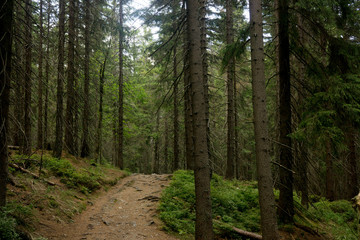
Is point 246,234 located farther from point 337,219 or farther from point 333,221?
point 337,219

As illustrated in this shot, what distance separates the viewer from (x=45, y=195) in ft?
23.3

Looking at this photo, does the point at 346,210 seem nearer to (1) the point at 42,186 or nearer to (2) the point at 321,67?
(2) the point at 321,67

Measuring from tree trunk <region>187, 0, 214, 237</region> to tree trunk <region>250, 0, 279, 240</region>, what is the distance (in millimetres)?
1164

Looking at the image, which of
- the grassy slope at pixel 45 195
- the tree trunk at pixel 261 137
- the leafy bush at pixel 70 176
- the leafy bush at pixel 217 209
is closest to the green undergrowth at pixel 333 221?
the leafy bush at pixel 217 209

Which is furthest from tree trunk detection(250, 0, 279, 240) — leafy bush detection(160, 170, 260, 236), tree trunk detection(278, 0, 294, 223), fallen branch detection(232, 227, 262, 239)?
tree trunk detection(278, 0, 294, 223)

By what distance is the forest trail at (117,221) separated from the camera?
5.98 meters

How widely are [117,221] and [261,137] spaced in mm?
5356

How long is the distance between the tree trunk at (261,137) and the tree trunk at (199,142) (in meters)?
1.16

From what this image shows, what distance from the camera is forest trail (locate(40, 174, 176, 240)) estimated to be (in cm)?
598

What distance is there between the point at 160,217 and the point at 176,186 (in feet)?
11.0

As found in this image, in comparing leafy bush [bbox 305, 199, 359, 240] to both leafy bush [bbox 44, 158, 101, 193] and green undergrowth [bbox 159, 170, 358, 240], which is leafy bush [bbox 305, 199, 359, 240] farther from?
leafy bush [bbox 44, 158, 101, 193]

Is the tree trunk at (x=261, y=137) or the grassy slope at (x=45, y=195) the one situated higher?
the tree trunk at (x=261, y=137)

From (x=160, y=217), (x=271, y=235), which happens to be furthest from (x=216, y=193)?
(x=271, y=235)

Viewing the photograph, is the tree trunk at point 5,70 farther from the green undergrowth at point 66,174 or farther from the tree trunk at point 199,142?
the green undergrowth at point 66,174
